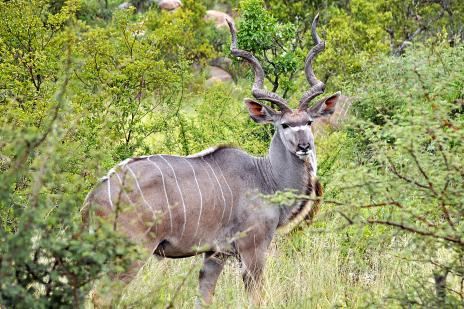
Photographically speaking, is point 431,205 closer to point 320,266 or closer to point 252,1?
point 320,266

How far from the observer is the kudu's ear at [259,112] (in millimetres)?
4719

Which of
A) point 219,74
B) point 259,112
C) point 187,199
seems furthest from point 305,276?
point 219,74

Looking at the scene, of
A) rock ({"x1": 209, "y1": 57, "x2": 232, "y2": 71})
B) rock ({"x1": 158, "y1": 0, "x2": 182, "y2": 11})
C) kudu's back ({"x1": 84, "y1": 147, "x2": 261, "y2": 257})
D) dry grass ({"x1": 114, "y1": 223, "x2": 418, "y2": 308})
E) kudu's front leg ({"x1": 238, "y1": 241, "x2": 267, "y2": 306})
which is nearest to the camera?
kudu's back ({"x1": 84, "y1": 147, "x2": 261, "y2": 257})

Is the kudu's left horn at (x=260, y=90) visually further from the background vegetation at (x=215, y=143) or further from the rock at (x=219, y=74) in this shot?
the rock at (x=219, y=74)

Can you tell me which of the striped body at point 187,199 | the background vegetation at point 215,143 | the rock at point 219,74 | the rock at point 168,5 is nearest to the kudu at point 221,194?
the striped body at point 187,199

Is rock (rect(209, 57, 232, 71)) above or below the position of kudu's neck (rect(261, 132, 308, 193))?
below

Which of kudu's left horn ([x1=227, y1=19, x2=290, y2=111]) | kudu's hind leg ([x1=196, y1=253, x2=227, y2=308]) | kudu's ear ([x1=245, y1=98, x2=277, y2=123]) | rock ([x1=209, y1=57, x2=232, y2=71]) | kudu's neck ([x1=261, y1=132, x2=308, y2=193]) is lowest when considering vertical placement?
rock ([x1=209, y1=57, x2=232, y2=71])

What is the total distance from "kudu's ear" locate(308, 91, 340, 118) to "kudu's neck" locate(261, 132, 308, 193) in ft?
0.92

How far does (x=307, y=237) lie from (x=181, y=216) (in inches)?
46.9

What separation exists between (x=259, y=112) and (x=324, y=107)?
38 cm

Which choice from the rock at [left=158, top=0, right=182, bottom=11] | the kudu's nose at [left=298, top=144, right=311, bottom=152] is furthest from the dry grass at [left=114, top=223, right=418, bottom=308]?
the rock at [left=158, top=0, right=182, bottom=11]

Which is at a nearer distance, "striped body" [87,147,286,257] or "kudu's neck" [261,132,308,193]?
"striped body" [87,147,286,257]

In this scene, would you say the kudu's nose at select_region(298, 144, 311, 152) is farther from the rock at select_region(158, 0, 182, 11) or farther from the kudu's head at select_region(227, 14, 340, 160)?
the rock at select_region(158, 0, 182, 11)

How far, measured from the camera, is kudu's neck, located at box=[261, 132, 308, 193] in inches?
180
